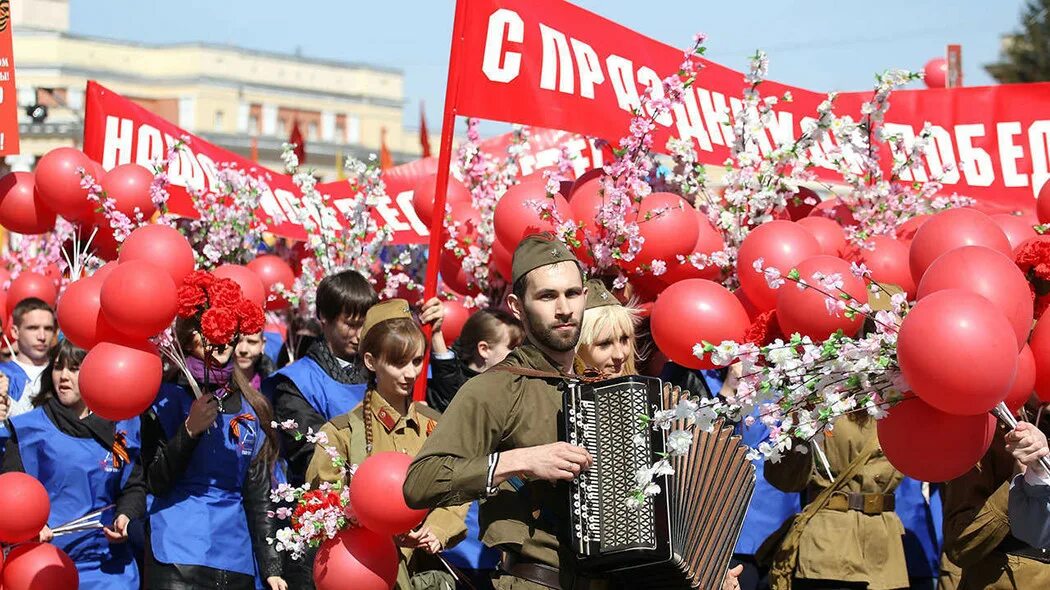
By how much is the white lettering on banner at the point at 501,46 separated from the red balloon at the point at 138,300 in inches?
72.4

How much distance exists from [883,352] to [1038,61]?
118ft

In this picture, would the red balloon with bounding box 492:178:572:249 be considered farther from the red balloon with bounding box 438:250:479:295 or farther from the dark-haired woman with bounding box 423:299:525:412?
the red balloon with bounding box 438:250:479:295

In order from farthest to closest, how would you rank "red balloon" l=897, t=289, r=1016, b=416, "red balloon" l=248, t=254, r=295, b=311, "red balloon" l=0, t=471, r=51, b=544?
"red balloon" l=248, t=254, r=295, b=311, "red balloon" l=0, t=471, r=51, b=544, "red balloon" l=897, t=289, r=1016, b=416

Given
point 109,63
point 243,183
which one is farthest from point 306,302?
point 109,63

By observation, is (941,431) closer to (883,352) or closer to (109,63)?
(883,352)

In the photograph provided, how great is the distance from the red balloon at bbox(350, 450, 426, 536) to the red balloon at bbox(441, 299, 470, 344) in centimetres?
286

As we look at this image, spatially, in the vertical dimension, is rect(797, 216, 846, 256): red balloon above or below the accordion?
above

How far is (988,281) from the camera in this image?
14.3 ft

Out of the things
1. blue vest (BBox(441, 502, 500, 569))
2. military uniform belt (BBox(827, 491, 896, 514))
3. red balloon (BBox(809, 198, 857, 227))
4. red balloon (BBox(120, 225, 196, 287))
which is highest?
red balloon (BBox(809, 198, 857, 227))

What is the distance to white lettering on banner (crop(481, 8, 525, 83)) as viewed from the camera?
698 centimetres

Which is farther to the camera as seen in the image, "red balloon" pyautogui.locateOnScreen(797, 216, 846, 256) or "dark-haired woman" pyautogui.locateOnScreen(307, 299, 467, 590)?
"red balloon" pyautogui.locateOnScreen(797, 216, 846, 256)

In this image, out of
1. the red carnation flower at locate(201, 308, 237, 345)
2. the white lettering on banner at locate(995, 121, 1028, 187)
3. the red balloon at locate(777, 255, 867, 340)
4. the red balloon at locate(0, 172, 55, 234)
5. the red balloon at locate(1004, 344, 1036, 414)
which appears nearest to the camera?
the red balloon at locate(1004, 344, 1036, 414)

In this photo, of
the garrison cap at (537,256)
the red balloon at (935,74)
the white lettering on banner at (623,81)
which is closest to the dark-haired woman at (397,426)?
the garrison cap at (537,256)

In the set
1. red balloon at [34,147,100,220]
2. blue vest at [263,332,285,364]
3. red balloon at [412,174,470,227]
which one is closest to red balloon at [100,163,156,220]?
red balloon at [34,147,100,220]
